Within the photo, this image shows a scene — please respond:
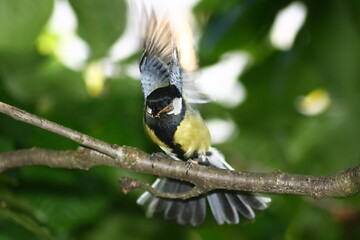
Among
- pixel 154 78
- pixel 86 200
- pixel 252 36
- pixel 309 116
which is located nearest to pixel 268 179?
pixel 154 78

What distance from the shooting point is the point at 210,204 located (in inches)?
108

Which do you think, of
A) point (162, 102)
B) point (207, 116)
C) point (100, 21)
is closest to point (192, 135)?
point (162, 102)

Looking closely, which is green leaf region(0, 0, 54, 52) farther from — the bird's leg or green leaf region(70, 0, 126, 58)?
the bird's leg

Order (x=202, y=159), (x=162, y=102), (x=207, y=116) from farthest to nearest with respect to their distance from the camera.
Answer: (x=207, y=116), (x=202, y=159), (x=162, y=102)

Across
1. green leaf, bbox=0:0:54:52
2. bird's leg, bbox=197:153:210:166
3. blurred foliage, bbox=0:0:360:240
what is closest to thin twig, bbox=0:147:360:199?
blurred foliage, bbox=0:0:360:240

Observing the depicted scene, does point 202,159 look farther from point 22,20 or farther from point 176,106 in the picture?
point 22,20

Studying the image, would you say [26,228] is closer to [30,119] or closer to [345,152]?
[30,119]

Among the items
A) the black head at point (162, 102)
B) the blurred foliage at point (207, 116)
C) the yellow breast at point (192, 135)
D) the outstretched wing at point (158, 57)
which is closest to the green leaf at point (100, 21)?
the blurred foliage at point (207, 116)

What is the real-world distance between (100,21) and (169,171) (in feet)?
3.69

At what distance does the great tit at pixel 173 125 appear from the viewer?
8.78 feet

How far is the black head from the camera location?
8.71ft

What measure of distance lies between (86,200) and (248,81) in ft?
4.72

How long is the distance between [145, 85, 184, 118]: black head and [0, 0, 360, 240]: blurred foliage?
45cm

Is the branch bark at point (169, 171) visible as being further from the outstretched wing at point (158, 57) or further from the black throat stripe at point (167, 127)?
the outstretched wing at point (158, 57)
